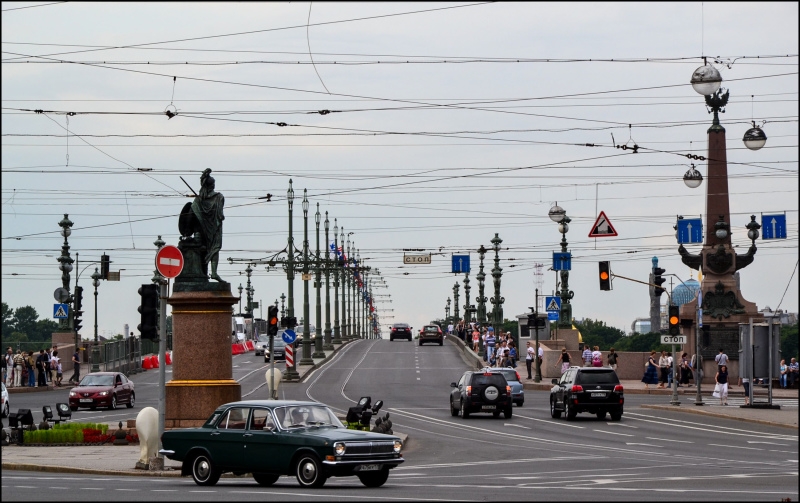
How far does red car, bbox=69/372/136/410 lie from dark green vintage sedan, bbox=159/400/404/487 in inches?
1131

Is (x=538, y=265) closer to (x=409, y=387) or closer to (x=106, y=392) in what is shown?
(x=409, y=387)

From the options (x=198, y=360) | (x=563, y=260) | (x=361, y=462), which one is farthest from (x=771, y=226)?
(x=361, y=462)

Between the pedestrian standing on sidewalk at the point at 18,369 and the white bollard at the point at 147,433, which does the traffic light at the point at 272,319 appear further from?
the pedestrian standing on sidewalk at the point at 18,369

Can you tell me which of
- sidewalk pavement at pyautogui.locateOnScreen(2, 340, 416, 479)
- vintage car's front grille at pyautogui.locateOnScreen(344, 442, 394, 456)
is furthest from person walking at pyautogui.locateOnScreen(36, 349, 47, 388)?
vintage car's front grille at pyautogui.locateOnScreen(344, 442, 394, 456)

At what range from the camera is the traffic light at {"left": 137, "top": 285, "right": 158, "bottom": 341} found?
78.6ft

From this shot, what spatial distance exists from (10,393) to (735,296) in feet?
110

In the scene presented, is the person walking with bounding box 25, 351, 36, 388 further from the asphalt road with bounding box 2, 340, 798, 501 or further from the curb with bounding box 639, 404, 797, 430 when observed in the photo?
the curb with bounding box 639, 404, 797, 430

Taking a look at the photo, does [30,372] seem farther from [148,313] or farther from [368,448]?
[368,448]

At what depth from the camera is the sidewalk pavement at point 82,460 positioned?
2502 centimetres

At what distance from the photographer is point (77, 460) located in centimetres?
2788

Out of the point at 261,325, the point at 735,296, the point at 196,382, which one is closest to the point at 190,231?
the point at 196,382

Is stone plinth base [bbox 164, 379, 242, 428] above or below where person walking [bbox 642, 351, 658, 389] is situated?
above

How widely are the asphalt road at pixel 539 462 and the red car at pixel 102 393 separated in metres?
1.04

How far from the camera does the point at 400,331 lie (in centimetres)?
11925
